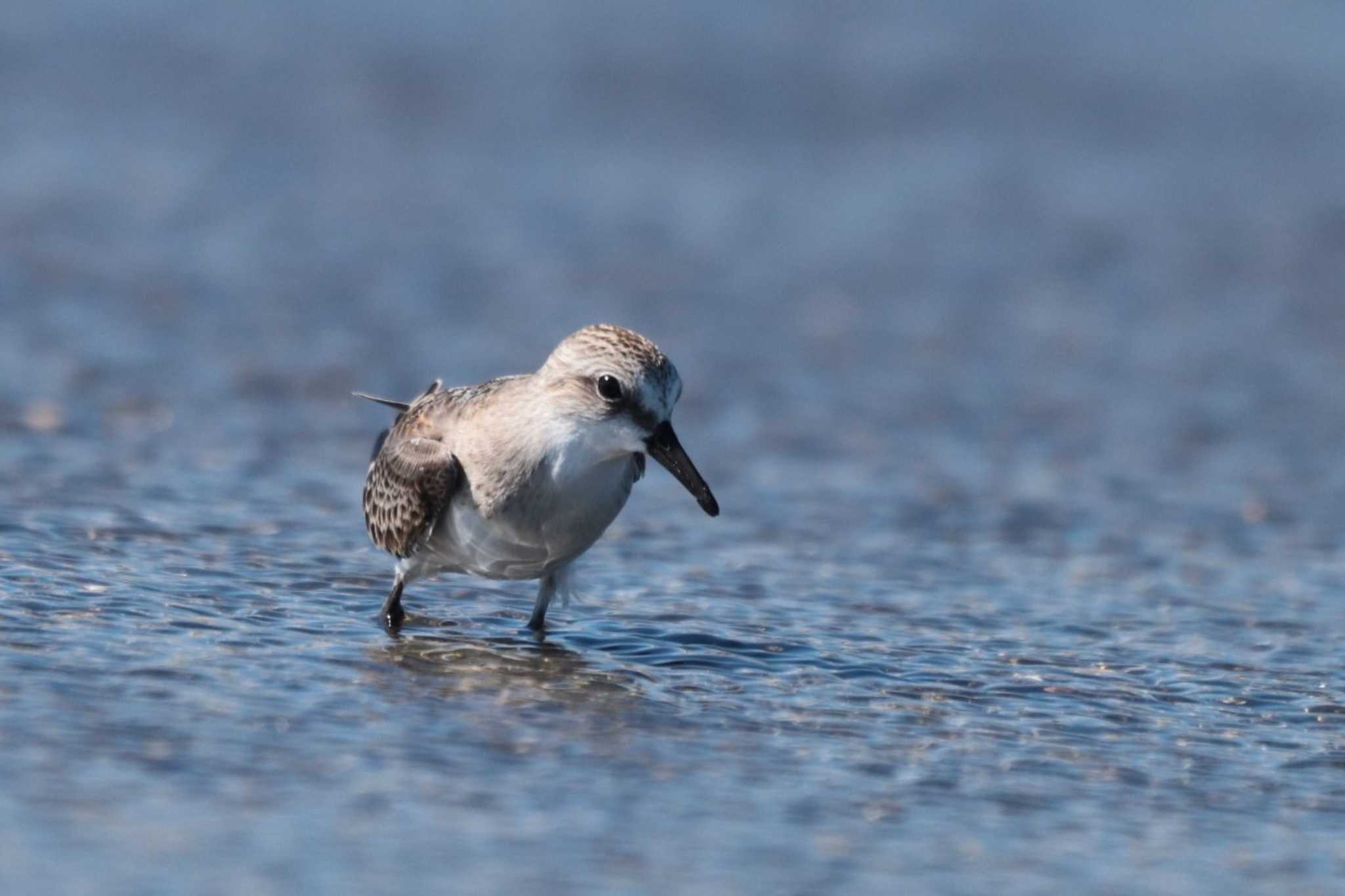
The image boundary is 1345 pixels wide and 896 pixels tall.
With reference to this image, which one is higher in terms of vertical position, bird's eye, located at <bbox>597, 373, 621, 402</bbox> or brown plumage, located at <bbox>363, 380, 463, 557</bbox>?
bird's eye, located at <bbox>597, 373, 621, 402</bbox>

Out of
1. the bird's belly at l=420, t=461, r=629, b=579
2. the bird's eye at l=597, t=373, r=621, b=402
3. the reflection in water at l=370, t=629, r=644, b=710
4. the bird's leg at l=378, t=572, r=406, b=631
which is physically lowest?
the reflection in water at l=370, t=629, r=644, b=710

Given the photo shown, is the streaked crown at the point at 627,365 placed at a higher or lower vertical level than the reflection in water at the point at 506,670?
higher

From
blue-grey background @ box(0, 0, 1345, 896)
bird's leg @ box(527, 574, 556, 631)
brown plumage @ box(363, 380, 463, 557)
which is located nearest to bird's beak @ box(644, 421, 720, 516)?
blue-grey background @ box(0, 0, 1345, 896)

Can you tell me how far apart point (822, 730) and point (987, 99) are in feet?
43.0

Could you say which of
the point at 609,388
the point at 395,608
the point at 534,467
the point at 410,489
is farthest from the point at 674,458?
the point at 395,608

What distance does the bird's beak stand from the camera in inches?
290

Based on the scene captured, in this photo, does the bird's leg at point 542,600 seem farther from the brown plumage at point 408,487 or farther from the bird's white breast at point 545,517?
the brown plumage at point 408,487

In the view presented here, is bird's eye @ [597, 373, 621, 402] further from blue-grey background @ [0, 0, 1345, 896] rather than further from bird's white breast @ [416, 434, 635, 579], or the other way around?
blue-grey background @ [0, 0, 1345, 896]

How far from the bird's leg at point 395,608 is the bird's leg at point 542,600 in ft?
1.65

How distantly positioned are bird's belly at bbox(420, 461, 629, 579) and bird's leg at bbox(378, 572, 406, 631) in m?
0.13

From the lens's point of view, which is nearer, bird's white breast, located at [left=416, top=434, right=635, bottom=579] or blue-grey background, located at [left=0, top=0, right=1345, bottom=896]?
blue-grey background, located at [left=0, top=0, right=1345, bottom=896]

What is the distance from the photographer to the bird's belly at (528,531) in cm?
759

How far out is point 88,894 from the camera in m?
4.78

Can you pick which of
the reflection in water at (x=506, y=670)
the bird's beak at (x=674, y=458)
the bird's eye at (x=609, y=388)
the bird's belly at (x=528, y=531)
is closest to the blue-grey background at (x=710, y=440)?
the reflection in water at (x=506, y=670)
